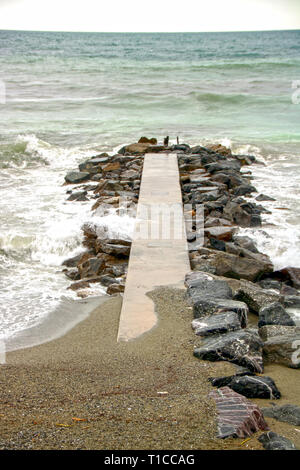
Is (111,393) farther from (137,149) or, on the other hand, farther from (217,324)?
(137,149)

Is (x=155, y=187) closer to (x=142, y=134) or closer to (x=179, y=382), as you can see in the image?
(x=179, y=382)

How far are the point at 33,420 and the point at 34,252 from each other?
4768 mm

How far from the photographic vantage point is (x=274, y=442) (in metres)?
2.94

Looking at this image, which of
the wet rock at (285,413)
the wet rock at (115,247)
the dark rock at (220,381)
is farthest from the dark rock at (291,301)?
the wet rock at (285,413)

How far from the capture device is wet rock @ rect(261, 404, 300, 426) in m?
3.28

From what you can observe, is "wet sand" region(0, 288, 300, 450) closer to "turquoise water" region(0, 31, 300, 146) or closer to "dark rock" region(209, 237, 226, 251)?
"dark rock" region(209, 237, 226, 251)

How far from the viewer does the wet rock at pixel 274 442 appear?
290 cm

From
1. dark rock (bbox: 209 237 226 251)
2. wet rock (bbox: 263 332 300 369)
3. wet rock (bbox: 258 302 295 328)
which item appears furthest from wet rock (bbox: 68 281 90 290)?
wet rock (bbox: 263 332 300 369)

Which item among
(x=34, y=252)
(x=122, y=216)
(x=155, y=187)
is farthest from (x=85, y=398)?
(x=155, y=187)

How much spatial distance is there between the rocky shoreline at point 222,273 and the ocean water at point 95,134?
376 millimetres

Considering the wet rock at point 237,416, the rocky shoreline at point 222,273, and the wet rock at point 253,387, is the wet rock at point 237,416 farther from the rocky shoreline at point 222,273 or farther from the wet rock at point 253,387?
the wet rock at point 253,387

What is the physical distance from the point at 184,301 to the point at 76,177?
6.87 m

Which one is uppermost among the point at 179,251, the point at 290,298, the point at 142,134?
the point at 142,134
